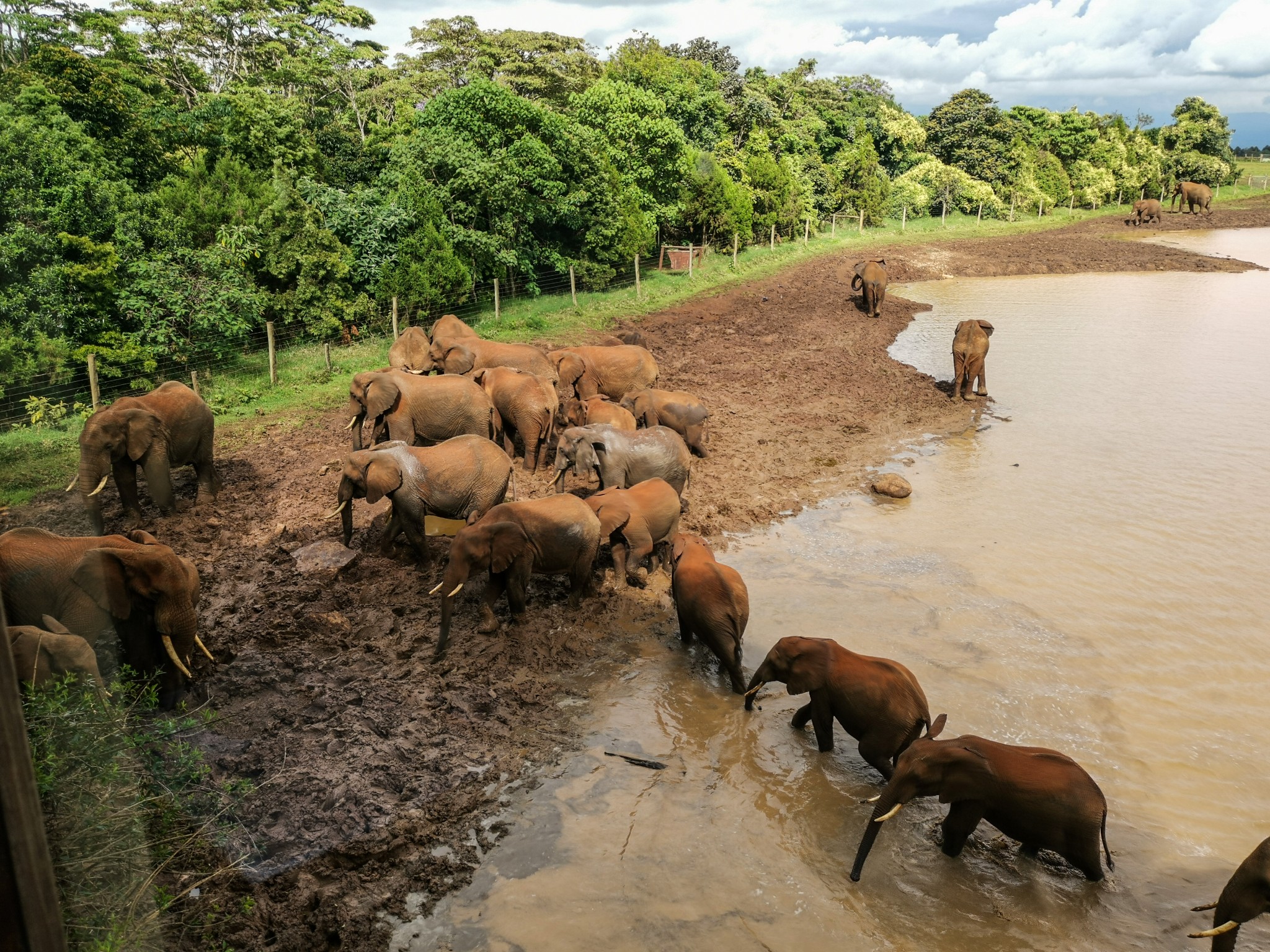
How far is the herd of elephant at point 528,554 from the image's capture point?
18.8ft

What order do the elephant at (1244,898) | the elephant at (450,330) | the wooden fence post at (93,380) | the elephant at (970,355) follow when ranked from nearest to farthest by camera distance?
the elephant at (1244,898) → the wooden fence post at (93,380) → the elephant at (450,330) → the elephant at (970,355)

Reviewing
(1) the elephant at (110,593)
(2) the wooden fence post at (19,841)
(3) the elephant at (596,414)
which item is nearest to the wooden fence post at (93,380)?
(3) the elephant at (596,414)

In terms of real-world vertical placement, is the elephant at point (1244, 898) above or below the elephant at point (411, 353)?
below

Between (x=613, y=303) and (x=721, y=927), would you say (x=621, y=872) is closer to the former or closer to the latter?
(x=721, y=927)

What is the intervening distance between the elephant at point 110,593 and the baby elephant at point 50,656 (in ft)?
2.79

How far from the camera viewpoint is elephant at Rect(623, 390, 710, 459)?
44.6ft

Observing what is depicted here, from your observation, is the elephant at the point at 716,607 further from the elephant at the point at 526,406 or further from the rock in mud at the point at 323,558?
the elephant at the point at 526,406

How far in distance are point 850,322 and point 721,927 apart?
21927 mm

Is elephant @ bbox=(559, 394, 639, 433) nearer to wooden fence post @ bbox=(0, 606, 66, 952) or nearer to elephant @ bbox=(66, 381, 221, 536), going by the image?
elephant @ bbox=(66, 381, 221, 536)

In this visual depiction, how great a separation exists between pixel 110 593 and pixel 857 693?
6.04 meters

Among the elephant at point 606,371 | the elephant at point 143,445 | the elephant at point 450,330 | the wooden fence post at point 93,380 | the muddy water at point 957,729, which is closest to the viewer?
the muddy water at point 957,729

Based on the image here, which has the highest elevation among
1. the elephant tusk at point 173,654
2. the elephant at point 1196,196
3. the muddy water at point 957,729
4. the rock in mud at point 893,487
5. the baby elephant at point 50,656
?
the elephant at point 1196,196

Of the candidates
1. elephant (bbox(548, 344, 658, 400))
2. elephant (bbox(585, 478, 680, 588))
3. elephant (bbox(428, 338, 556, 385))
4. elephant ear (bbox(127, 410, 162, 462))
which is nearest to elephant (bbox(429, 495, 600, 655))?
elephant (bbox(585, 478, 680, 588))

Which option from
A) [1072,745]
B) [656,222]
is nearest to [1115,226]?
[656,222]
